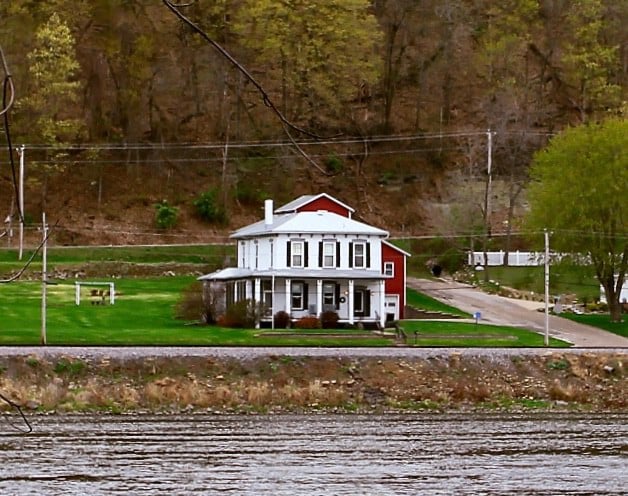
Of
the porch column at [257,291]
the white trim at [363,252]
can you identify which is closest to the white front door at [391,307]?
the white trim at [363,252]

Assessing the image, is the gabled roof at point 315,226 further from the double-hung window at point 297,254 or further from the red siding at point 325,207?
the red siding at point 325,207

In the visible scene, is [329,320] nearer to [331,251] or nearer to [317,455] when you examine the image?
[331,251]

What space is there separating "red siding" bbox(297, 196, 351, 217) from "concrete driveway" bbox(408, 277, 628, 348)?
7.22m

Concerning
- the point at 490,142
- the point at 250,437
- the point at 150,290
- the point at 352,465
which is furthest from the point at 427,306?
the point at 352,465

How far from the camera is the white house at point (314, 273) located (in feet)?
206

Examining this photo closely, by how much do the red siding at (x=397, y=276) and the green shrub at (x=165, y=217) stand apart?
19329mm

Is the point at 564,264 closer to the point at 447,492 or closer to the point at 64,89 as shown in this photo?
the point at 64,89

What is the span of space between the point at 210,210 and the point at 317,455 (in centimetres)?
5516

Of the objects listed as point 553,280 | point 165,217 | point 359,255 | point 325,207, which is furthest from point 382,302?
point 165,217

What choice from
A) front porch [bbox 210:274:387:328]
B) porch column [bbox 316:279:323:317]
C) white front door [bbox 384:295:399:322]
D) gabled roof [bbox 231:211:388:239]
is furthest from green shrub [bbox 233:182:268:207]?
porch column [bbox 316:279:323:317]

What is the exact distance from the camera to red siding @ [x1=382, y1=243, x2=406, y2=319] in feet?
224

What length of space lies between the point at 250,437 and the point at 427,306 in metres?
34.6

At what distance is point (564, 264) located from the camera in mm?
66562

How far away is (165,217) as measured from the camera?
84.7 m
